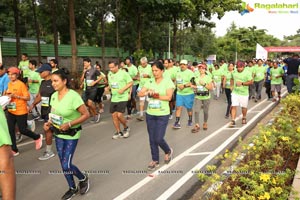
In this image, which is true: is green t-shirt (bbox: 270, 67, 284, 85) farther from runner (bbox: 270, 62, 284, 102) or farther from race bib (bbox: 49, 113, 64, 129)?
race bib (bbox: 49, 113, 64, 129)

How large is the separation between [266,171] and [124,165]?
2616 millimetres

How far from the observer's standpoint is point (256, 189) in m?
3.46

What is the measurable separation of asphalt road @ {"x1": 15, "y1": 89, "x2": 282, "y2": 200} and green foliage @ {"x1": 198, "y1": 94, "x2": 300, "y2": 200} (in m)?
0.93

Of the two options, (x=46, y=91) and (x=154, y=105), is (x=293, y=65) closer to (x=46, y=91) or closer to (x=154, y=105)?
(x=154, y=105)

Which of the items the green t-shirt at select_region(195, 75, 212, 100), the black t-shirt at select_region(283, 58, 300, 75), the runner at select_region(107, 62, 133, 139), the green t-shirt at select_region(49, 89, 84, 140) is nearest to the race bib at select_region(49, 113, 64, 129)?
the green t-shirt at select_region(49, 89, 84, 140)

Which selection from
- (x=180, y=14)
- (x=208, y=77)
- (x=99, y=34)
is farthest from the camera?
(x=99, y=34)

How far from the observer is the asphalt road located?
473cm

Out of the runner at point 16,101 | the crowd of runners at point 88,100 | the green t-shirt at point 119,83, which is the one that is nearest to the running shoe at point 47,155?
the crowd of runners at point 88,100

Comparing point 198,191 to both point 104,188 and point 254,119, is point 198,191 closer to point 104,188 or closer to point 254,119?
point 104,188

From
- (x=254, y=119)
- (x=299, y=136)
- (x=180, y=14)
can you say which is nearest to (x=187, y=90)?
(x=254, y=119)

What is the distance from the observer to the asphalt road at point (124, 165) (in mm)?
4734

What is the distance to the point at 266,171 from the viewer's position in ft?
13.8

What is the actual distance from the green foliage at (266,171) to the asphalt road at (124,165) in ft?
3.05

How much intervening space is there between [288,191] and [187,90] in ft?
16.8
